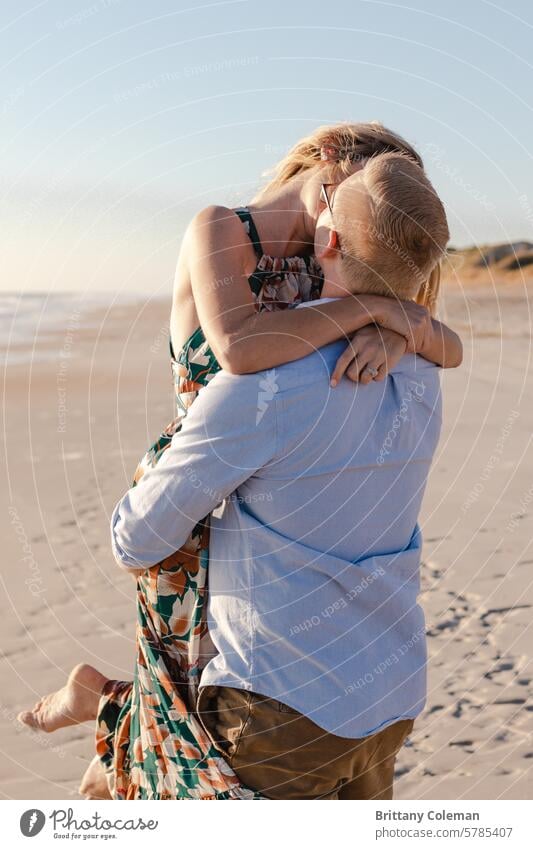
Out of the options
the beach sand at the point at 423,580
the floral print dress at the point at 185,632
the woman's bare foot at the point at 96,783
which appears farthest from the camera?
the beach sand at the point at 423,580

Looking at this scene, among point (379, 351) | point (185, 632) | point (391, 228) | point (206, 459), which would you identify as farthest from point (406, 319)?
point (185, 632)

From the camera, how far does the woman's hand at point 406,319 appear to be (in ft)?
6.47

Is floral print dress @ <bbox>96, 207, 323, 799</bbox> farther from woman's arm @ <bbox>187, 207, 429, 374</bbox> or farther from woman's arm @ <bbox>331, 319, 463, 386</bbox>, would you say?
woman's arm @ <bbox>331, 319, 463, 386</bbox>

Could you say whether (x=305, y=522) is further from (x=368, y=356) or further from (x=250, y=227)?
(x=250, y=227)

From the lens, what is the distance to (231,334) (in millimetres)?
1870

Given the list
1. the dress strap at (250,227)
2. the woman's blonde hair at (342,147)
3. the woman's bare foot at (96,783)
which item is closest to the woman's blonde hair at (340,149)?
the woman's blonde hair at (342,147)

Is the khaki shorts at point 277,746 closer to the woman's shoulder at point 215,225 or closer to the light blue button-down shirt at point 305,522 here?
the light blue button-down shirt at point 305,522

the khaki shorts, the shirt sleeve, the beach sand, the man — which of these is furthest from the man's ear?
the beach sand

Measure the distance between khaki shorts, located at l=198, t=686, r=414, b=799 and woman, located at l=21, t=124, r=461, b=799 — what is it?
47 mm

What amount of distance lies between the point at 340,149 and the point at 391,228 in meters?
0.37

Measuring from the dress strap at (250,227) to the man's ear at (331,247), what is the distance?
18cm

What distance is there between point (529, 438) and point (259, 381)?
788 cm

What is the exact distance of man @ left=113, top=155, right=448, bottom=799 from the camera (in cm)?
180
